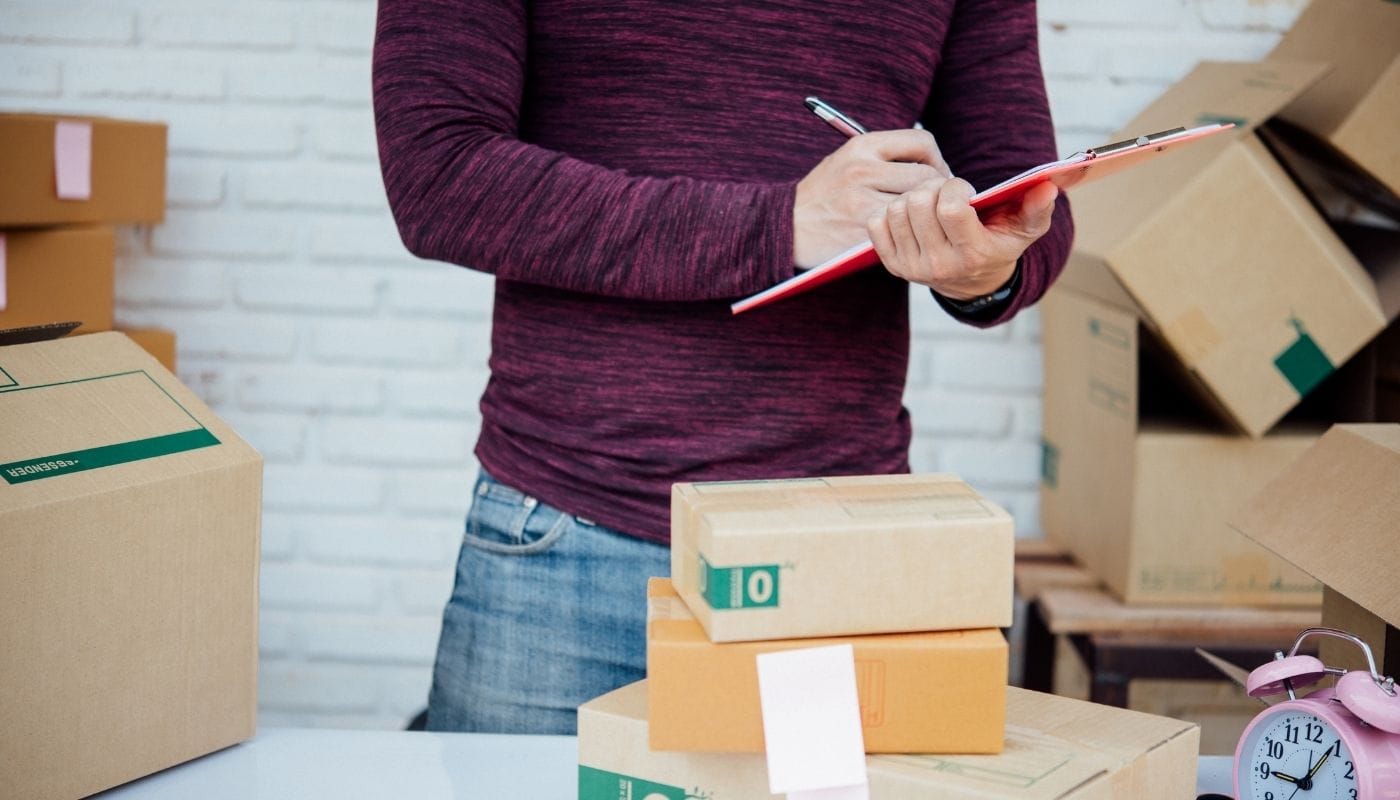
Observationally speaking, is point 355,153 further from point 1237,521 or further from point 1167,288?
point 1237,521

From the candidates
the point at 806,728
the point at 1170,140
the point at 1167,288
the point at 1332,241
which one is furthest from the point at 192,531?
the point at 1332,241

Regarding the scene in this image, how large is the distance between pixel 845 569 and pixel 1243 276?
1.05m

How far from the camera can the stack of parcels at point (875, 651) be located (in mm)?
697

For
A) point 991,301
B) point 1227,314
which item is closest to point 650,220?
point 991,301

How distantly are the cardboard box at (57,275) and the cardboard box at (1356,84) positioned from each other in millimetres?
1569

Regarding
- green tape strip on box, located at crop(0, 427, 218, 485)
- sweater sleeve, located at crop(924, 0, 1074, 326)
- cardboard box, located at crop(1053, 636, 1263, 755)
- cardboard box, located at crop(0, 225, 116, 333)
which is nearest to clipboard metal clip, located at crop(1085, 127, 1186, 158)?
sweater sleeve, located at crop(924, 0, 1074, 326)

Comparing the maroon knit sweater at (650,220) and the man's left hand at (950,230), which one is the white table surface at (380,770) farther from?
the man's left hand at (950,230)

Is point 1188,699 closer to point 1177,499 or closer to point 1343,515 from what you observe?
point 1177,499

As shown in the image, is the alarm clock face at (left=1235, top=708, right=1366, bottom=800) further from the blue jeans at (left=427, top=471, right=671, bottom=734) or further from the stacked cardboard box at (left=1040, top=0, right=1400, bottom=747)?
the stacked cardboard box at (left=1040, top=0, right=1400, bottom=747)

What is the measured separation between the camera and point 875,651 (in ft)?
2.33

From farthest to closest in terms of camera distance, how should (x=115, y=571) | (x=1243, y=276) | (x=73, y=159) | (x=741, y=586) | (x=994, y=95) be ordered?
(x=73, y=159)
(x=1243, y=276)
(x=994, y=95)
(x=115, y=571)
(x=741, y=586)

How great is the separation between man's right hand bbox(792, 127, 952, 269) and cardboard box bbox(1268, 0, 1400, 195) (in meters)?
0.91

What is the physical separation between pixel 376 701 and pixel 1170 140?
168 cm

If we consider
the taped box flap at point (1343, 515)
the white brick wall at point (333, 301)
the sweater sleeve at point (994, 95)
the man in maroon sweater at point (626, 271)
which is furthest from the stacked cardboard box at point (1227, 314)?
the taped box flap at point (1343, 515)
